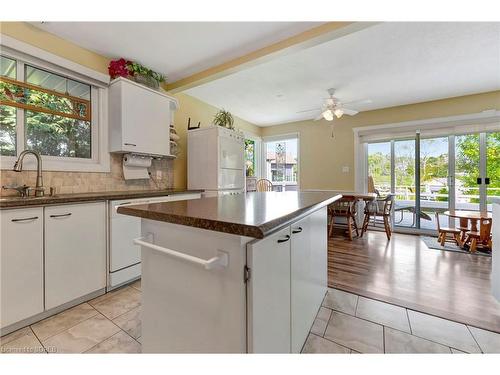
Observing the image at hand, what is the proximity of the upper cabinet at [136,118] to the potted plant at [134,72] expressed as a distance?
0.13m

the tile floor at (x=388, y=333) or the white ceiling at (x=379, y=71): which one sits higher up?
the white ceiling at (x=379, y=71)

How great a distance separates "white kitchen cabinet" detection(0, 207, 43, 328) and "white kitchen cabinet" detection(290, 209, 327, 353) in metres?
1.77

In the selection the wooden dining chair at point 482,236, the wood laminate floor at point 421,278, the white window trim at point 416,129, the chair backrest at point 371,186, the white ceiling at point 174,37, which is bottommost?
the wood laminate floor at point 421,278

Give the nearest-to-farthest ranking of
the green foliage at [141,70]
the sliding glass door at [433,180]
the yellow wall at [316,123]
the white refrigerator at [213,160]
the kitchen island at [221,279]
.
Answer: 1. the kitchen island at [221,279]
2. the yellow wall at [316,123]
3. the green foliage at [141,70]
4. the white refrigerator at [213,160]
5. the sliding glass door at [433,180]

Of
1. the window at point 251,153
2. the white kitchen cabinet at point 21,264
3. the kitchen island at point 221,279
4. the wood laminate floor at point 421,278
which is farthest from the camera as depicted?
the window at point 251,153

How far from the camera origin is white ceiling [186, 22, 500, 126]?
2.20 m

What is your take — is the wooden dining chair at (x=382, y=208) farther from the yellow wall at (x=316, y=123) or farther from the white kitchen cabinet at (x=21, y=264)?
the white kitchen cabinet at (x=21, y=264)

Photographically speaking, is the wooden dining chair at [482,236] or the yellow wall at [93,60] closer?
the yellow wall at [93,60]

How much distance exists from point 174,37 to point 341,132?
372 cm

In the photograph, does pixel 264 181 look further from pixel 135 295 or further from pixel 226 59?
pixel 135 295

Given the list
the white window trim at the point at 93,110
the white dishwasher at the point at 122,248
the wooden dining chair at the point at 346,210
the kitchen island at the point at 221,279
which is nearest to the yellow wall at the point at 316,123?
the white window trim at the point at 93,110

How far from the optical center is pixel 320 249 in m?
1.72

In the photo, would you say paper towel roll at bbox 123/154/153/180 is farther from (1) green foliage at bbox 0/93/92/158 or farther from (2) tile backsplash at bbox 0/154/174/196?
(1) green foliage at bbox 0/93/92/158

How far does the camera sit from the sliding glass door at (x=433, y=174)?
3658 mm
